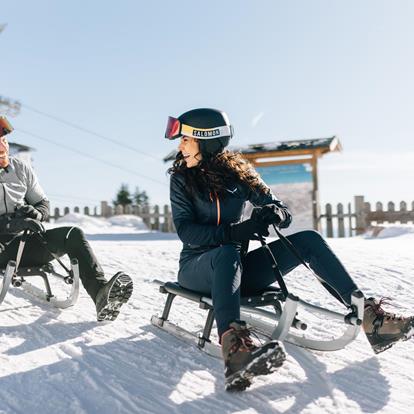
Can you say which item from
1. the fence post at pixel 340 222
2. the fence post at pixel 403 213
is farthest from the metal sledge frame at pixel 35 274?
the fence post at pixel 403 213

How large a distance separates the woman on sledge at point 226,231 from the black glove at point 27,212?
1.46m

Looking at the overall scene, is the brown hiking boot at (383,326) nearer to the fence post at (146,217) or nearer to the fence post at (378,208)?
the fence post at (378,208)

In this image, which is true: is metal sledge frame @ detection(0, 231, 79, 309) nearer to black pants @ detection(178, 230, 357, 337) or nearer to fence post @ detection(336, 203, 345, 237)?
black pants @ detection(178, 230, 357, 337)

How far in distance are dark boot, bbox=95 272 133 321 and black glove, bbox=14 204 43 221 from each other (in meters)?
0.95

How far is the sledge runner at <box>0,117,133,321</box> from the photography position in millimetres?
3484

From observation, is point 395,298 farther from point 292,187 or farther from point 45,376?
point 292,187

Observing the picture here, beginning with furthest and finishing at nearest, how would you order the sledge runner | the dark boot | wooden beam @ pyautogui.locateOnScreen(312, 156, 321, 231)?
wooden beam @ pyautogui.locateOnScreen(312, 156, 321, 231)
the sledge runner
the dark boot

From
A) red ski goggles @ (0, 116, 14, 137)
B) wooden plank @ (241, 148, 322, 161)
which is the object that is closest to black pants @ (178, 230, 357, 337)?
red ski goggles @ (0, 116, 14, 137)

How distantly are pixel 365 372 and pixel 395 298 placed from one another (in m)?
2.02

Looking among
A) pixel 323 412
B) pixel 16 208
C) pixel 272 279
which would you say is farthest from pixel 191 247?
pixel 16 208

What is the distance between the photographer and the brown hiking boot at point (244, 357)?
7.02 feet

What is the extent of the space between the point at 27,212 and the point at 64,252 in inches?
18.3

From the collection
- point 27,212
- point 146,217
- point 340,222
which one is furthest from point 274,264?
point 146,217

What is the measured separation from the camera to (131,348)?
3.05 m
